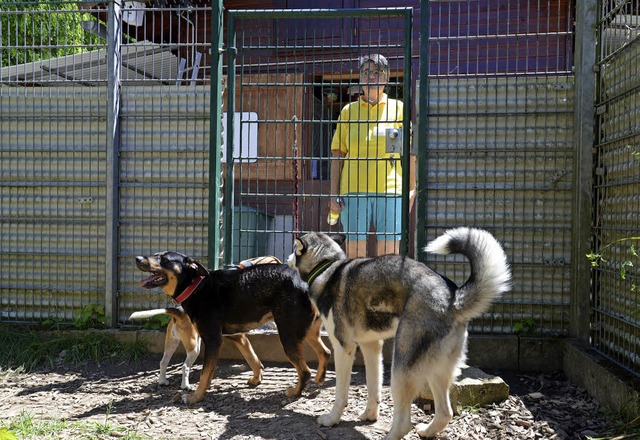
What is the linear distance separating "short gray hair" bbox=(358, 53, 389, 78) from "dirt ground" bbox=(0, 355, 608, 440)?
9.60 ft

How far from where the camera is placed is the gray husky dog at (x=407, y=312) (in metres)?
3.72

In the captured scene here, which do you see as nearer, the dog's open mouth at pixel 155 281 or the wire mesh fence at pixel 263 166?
the dog's open mouth at pixel 155 281

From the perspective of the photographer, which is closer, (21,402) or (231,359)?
(21,402)

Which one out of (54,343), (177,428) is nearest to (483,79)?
(177,428)

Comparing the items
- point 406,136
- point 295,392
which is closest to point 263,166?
point 406,136

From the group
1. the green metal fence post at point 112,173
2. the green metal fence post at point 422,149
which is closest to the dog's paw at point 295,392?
the green metal fence post at point 422,149

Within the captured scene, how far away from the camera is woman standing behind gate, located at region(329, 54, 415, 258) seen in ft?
19.9

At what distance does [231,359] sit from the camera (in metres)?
6.03

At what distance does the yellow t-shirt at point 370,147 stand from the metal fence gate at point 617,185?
1851 mm

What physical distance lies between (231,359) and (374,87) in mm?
3034

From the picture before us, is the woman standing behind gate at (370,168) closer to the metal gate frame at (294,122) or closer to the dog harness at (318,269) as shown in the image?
the metal gate frame at (294,122)

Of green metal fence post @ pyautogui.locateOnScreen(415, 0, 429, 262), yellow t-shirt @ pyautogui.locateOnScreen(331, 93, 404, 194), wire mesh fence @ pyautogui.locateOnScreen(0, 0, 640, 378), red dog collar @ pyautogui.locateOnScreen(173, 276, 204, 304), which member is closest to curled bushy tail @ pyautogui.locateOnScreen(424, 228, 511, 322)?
wire mesh fence @ pyautogui.locateOnScreen(0, 0, 640, 378)

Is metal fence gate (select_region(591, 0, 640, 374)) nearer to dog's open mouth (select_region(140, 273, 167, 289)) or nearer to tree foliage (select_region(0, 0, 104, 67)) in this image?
dog's open mouth (select_region(140, 273, 167, 289))

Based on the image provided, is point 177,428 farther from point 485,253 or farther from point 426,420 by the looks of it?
point 485,253
